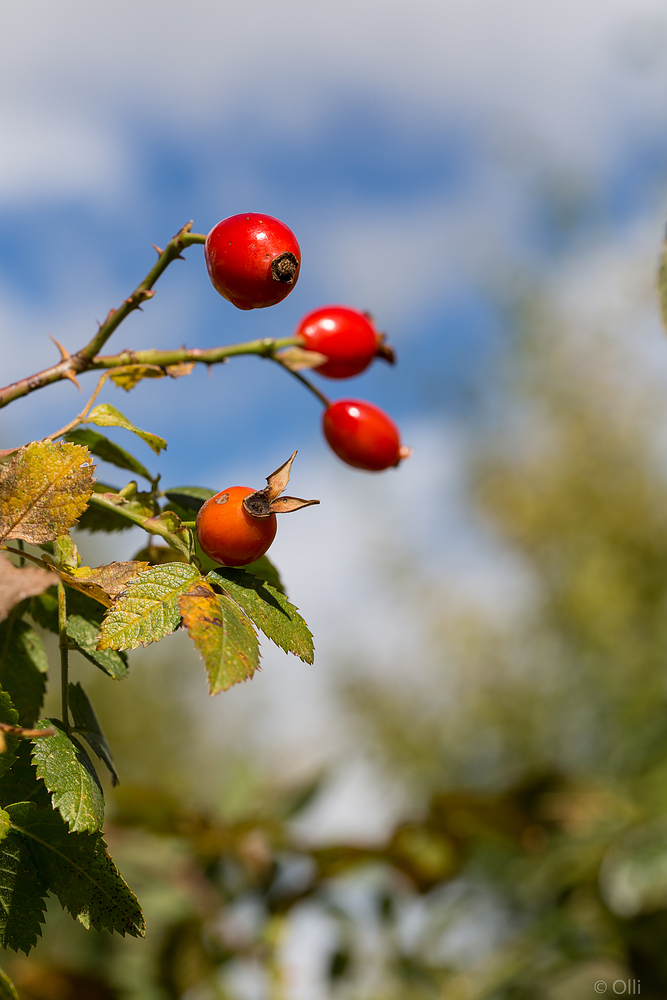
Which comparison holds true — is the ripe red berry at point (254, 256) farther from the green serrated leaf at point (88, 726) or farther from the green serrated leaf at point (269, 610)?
the green serrated leaf at point (88, 726)

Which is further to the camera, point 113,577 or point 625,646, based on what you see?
point 625,646

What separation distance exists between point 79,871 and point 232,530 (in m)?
0.23

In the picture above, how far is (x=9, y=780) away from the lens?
519 millimetres

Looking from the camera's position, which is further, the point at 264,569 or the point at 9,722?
the point at 264,569

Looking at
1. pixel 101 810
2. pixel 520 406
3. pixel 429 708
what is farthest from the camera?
pixel 520 406

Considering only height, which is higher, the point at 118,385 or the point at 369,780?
the point at 369,780

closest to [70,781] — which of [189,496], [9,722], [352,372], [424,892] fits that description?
[9,722]

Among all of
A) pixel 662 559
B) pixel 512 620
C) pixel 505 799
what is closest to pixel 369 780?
pixel 512 620

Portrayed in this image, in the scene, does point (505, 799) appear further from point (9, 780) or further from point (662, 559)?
point (662, 559)

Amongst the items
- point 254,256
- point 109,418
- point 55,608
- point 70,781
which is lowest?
point 70,781

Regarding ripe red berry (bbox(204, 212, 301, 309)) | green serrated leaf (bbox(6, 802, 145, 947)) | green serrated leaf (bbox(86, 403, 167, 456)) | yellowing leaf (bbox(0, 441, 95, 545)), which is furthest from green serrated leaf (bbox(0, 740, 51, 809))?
ripe red berry (bbox(204, 212, 301, 309))

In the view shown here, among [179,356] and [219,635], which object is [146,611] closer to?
[219,635]

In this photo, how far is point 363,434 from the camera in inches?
32.0

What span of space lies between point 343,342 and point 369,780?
29.1ft
